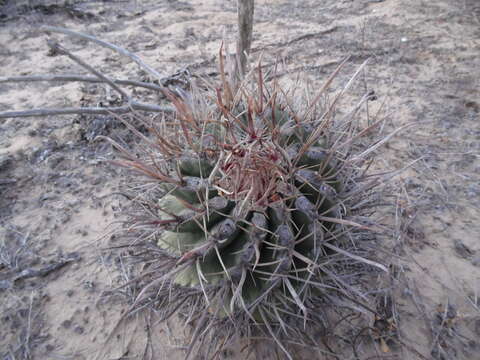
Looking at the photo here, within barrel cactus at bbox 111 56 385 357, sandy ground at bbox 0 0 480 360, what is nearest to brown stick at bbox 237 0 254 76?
sandy ground at bbox 0 0 480 360

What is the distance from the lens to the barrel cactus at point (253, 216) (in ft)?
3.60

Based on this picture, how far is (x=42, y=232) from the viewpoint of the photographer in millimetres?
2119

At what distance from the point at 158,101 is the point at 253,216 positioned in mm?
2341

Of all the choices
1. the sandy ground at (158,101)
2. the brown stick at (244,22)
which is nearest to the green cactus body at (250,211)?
the sandy ground at (158,101)

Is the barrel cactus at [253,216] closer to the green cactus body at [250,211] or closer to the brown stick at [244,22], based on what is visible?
the green cactus body at [250,211]

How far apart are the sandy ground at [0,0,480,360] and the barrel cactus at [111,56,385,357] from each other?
11.9 inches

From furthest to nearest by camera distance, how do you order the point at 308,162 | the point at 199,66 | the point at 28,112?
the point at 199,66 < the point at 28,112 < the point at 308,162

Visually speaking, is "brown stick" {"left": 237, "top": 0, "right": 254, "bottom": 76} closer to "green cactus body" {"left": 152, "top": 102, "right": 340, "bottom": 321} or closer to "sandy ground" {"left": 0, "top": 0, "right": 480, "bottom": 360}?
"sandy ground" {"left": 0, "top": 0, "right": 480, "bottom": 360}

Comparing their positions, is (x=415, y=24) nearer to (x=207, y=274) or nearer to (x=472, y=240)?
(x=472, y=240)

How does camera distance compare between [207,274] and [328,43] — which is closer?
[207,274]

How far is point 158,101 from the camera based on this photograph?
3.15 meters

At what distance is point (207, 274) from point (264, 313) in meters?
0.29

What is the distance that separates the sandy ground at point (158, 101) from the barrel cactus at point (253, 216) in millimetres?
302

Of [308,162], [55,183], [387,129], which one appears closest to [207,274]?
[308,162]
